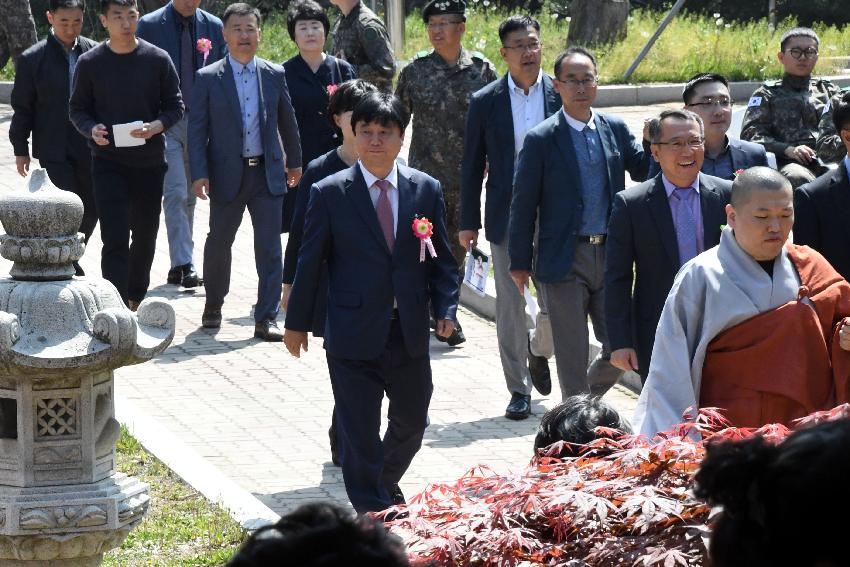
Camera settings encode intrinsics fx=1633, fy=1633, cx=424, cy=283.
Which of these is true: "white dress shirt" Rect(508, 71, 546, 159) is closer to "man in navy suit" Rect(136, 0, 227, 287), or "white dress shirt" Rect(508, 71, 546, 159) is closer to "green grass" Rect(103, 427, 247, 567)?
"green grass" Rect(103, 427, 247, 567)

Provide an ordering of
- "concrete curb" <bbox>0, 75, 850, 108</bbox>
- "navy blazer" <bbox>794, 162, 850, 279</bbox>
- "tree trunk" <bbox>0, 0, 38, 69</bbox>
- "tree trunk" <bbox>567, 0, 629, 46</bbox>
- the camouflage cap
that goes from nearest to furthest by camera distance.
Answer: "navy blazer" <bbox>794, 162, 850, 279</bbox>, the camouflage cap, "tree trunk" <bbox>0, 0, 38, 69</bbox>, "concrete curb" <bbox>0, 75, 850, 108</bbox>, "tree trunk" <bbox>567, 0, 629, 46</bbox>

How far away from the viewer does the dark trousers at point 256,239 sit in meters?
10.9

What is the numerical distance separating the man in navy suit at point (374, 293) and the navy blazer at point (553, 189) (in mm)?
1058

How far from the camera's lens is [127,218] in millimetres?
10930

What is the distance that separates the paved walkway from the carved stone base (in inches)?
71.7

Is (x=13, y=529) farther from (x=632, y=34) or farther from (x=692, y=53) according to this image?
(x=632, y=34)

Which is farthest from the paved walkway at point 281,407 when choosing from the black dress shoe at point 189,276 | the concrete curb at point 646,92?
the concrete curb at point 646,92

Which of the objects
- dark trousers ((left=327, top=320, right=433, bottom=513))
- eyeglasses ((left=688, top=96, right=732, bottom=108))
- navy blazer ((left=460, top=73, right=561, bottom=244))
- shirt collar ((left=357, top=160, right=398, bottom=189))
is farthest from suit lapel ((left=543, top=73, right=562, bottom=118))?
dark trousers ((left=327, top=320, right=433, bottom=513))

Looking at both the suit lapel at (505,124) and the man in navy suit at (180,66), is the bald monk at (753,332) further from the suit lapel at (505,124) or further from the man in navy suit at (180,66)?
the man in navy suit at (180,66)

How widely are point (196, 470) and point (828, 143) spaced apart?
4.29m

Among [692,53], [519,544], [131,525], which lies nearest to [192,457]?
[131,525]

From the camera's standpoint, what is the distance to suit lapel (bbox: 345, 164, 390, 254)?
23.3 feet

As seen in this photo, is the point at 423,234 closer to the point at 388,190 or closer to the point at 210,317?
the point at 388,190

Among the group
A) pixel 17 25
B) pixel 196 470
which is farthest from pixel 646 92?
pixel 196 470
